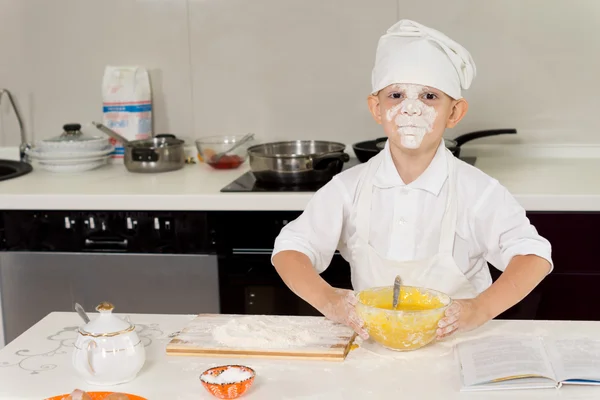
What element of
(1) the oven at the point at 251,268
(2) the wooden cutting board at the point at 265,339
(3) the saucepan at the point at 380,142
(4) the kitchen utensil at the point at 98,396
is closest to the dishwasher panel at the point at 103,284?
(1) the oven at the point at 251,268

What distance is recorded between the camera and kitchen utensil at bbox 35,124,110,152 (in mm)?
2799

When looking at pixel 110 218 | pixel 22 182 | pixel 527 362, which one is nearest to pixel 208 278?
pixel 110 218

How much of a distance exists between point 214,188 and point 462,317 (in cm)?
119

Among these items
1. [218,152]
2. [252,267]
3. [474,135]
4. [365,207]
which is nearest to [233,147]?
[218,152]

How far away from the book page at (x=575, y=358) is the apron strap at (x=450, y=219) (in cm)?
38

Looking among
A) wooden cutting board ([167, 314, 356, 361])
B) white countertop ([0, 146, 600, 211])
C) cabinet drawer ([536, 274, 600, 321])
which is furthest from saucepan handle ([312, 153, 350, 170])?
wooden cutting board ([167, 314, 356, 361])

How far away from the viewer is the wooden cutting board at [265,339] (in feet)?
4.56

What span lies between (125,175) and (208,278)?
533 mm

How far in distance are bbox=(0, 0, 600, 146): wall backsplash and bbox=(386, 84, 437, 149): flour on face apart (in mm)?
1188

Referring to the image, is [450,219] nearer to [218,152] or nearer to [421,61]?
[421,61]

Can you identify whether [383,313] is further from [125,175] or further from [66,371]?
[125,175]

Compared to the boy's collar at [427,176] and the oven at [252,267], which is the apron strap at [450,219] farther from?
the oven at [252,267]

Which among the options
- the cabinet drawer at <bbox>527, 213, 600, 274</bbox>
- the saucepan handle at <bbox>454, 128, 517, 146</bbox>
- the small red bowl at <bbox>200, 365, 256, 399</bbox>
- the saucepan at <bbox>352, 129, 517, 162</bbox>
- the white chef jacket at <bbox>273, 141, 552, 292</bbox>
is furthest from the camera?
the saucepan handle at <bbox>454, 128, 517, 146</bbox>

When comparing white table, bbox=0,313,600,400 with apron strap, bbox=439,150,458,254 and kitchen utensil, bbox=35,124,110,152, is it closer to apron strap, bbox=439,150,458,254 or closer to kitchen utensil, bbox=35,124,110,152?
apron strap, bbox=439,150,458,254
